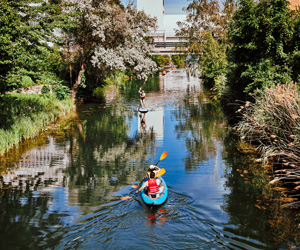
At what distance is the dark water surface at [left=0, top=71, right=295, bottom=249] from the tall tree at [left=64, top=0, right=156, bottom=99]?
346 inches

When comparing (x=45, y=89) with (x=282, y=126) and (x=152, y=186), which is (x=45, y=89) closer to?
(x=282, y=126)

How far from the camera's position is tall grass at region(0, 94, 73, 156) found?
1720cm

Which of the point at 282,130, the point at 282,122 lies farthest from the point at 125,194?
the point at 282,122

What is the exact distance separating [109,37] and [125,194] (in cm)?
2105

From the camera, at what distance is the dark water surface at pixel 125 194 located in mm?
8570

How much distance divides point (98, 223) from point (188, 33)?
3867cm

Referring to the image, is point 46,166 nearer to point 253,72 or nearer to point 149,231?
point 149,231

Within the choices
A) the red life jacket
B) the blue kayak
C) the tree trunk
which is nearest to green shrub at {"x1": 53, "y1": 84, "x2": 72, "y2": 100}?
the tree trunk

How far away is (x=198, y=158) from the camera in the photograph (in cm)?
1582

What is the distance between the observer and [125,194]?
38.0 ft

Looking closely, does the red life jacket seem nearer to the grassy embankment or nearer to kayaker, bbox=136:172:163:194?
kayaker, bbox=136:172:163:194

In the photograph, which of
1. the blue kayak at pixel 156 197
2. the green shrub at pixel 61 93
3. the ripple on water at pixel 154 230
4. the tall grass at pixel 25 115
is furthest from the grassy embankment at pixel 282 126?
the green shrub at pixel 61 93

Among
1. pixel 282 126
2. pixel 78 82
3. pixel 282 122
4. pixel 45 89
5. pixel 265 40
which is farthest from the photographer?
pixel 78 82

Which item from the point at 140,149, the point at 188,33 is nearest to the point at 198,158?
the point at 140,149
